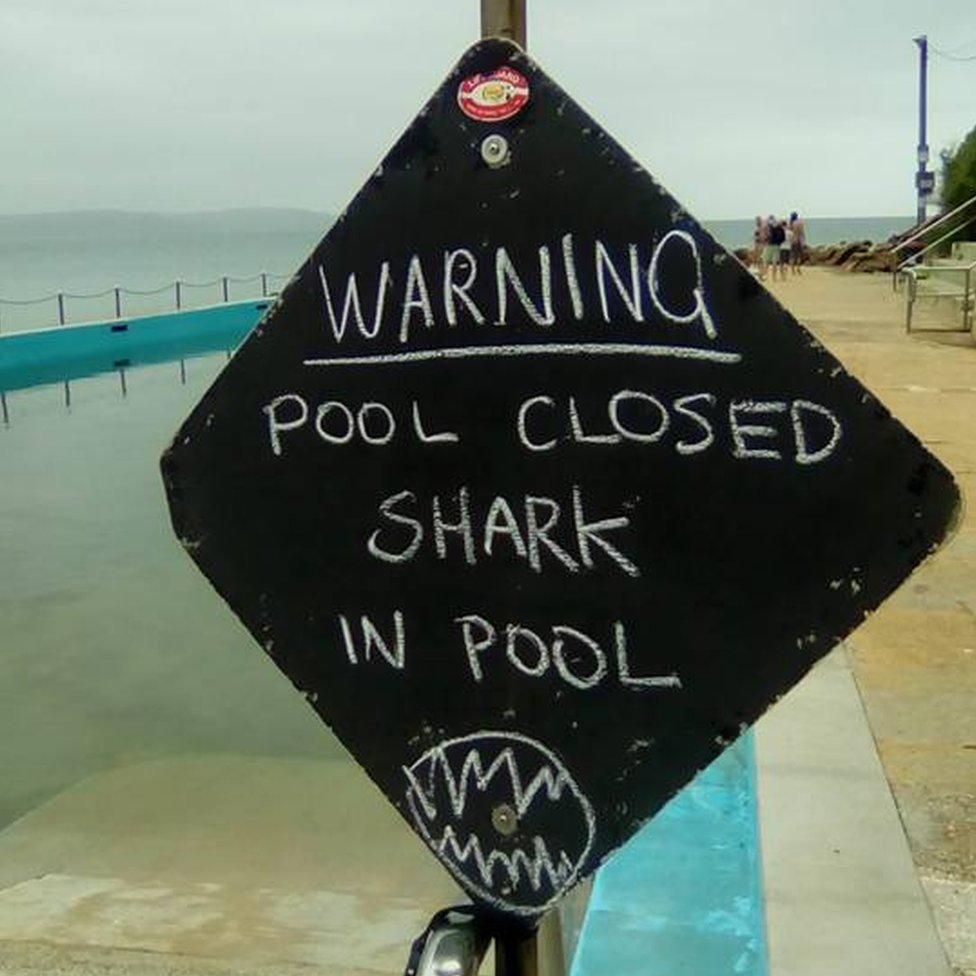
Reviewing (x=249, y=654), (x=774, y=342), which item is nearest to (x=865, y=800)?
(x=774, y=342)

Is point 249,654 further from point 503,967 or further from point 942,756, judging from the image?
point 503,967

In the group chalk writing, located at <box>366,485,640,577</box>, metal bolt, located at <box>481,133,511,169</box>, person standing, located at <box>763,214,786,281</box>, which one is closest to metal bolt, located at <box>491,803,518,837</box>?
chalk writing, located at <box>366,485,640,577</box>

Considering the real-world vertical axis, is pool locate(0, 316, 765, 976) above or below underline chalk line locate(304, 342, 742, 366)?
below

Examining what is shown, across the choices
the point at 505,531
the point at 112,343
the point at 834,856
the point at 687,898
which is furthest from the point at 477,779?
the point at 112,343

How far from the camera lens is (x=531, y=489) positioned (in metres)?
1.55

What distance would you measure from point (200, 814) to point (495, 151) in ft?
15.8

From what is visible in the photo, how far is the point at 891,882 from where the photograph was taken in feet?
10.5

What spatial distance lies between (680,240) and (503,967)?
898 mm

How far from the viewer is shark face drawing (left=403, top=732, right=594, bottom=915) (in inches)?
61.9

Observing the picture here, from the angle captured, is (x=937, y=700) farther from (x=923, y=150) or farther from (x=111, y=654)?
(x=923, y=150)

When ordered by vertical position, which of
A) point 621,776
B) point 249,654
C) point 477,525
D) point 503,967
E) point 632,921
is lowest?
point 249,654

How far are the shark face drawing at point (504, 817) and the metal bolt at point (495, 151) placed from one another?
0.67 metres

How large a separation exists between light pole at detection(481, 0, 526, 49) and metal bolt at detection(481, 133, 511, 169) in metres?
0.37

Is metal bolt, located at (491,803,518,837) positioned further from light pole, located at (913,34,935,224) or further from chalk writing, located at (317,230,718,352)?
light pole, located at (913,34,935,224)
